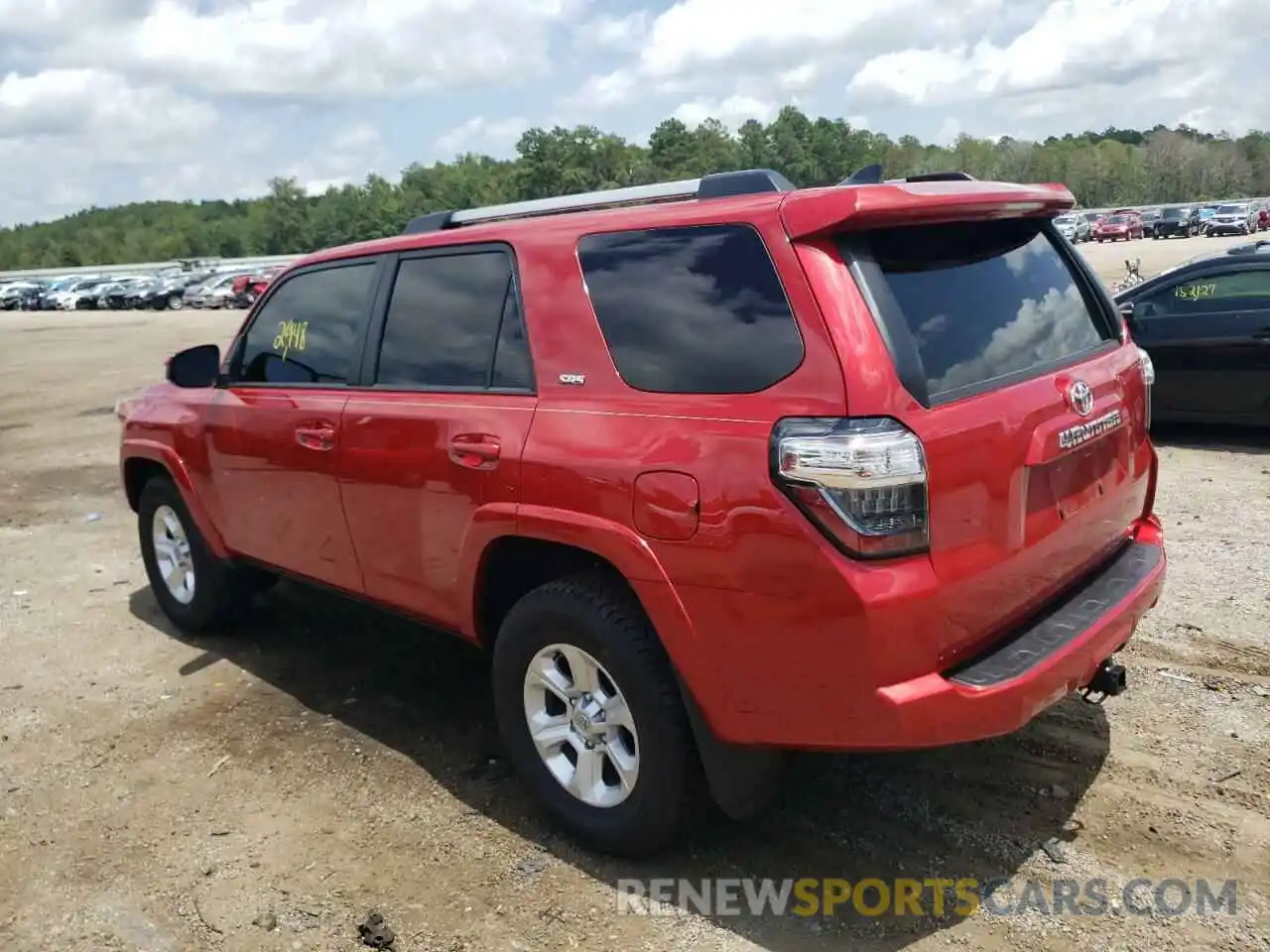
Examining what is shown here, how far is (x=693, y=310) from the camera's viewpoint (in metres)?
3.02

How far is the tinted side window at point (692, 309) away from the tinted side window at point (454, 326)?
38 cm

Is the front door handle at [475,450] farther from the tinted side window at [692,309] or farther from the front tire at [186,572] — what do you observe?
the front tire at [186,572]

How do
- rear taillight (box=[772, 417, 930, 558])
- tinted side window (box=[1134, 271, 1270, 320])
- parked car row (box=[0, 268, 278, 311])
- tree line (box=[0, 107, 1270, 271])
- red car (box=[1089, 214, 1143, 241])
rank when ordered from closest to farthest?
Answer: rear taillight (box=[772, 417, 930, 558]) < tinted side window (box=[1134, 271, 1270, 320]) < parked car row (box=[0, 268, 278, 311]) < red car (box=[1089, 214, 1143, 241]) < tree line (box=[0, 107, 1270, 271])

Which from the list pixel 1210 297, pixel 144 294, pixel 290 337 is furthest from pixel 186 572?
pixel 144 294

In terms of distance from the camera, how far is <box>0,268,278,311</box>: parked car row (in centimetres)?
4806

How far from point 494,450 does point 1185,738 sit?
8.73 ft

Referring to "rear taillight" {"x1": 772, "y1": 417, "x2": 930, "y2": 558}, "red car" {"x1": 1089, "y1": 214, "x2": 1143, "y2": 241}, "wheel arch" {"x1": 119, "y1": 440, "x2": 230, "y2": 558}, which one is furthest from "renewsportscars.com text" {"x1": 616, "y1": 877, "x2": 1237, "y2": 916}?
"red car" {"x1": 1089, "y1": 214, "x2": 1143, "y2": 241}

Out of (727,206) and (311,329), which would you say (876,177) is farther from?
(311,329)

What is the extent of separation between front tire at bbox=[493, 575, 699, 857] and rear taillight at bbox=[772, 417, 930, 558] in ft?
2.29

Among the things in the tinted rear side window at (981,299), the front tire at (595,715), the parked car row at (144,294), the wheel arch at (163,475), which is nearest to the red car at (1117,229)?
the parked car row at (144,294)

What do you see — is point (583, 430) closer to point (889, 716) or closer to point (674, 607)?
point (674, 607)

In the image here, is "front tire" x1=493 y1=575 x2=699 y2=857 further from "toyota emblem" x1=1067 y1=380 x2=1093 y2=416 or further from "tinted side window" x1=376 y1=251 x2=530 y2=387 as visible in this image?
"toyota emblem" x1=1067 y1=380 x2=1093 y2=416

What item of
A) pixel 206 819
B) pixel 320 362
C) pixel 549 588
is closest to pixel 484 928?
pixel 549 588

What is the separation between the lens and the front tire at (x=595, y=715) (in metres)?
3.05
